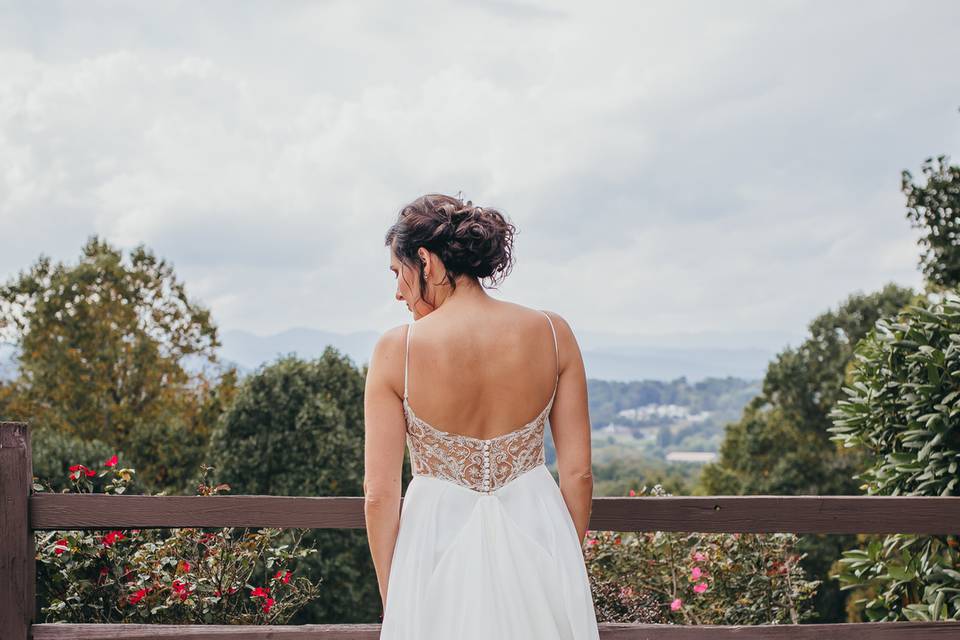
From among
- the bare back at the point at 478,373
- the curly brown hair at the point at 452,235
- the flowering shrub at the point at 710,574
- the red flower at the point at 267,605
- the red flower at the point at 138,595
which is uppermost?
the curly brown hair at the point at 452,235

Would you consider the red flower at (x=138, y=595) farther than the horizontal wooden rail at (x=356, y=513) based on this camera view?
Yes

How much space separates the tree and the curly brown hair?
21151 mm

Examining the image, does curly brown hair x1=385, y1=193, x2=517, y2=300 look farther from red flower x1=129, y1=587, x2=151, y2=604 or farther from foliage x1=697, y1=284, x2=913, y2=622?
foliage x1=697, y1=284, x2=913, y2=622

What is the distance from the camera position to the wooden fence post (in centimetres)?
313

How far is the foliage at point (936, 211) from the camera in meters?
14.5

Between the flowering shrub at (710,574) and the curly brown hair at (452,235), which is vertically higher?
the curly brown hair at (452,235)

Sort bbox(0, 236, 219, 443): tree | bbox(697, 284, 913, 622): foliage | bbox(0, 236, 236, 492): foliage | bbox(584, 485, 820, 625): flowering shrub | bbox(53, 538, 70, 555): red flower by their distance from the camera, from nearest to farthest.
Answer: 1. bbox(53, 538, 70, 555): red flower
2. bbox(584, 485, 820, 625): flowering shrub
3. bbox(0, 236, 236, 492): foliage
4. bbox(0, 236, 219, 443): tree
5. bbox(697, 284, 913, 622): foliage

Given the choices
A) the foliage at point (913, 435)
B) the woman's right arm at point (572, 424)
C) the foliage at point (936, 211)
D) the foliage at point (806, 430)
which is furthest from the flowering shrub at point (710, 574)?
the foliage at point (806, 430)

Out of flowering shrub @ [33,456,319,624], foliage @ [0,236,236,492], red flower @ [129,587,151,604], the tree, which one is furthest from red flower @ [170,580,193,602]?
the tree

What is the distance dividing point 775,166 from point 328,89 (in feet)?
145

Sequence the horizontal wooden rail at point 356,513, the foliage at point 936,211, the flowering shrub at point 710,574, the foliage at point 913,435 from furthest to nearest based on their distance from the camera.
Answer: the foliage at point 936,211 → the flowering shrub at point 710,574 → the foliage at point 913,435 → the horizontal wooden rail at point 356,513

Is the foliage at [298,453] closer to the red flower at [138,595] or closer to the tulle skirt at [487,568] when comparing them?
the red flower at [138,595]

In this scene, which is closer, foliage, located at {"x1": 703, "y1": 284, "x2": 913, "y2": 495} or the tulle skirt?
the tulle skirt

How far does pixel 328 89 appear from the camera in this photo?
78.8m
